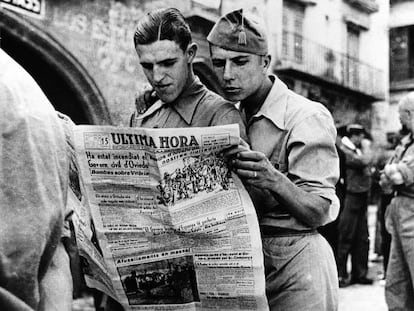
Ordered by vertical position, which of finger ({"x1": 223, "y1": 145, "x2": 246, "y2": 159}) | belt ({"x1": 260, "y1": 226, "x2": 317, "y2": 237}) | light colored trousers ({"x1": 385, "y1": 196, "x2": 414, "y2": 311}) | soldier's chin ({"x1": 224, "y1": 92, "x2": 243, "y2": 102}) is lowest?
light colored trousers ({"x1": 385, "y1": 196, "x2": 414, "y2": 311})

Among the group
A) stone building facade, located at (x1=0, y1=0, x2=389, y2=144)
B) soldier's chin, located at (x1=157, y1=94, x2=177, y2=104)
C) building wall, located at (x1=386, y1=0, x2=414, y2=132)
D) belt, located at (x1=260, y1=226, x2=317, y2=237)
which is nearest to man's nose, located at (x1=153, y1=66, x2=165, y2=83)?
soldier's chin, located at (x1=157, y1=94, x2=177, y2=104)

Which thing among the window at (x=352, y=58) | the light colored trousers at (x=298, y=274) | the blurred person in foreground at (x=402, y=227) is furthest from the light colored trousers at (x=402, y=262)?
the window at (x=352, y=58)

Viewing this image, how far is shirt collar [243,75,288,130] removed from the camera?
2.23 meters

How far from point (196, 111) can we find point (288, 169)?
1.13 ft

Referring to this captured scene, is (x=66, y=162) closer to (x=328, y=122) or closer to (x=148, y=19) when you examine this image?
(x=148, y=19)

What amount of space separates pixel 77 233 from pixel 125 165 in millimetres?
284

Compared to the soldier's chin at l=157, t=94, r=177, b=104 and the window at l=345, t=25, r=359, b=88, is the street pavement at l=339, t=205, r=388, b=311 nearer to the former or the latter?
the window at l=345, t=25, r=359, b=88

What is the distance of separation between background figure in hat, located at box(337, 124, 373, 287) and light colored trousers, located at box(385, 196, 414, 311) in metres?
2.18

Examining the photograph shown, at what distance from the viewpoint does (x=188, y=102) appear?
2230 millimetres

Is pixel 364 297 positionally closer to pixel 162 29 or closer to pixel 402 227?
pixel 402 227

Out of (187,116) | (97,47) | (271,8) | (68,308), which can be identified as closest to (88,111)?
(97,47)

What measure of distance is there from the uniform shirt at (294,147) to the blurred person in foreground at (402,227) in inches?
105

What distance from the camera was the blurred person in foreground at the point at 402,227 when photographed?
4.74 metres

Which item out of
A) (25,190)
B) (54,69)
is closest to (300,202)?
(25,190)
